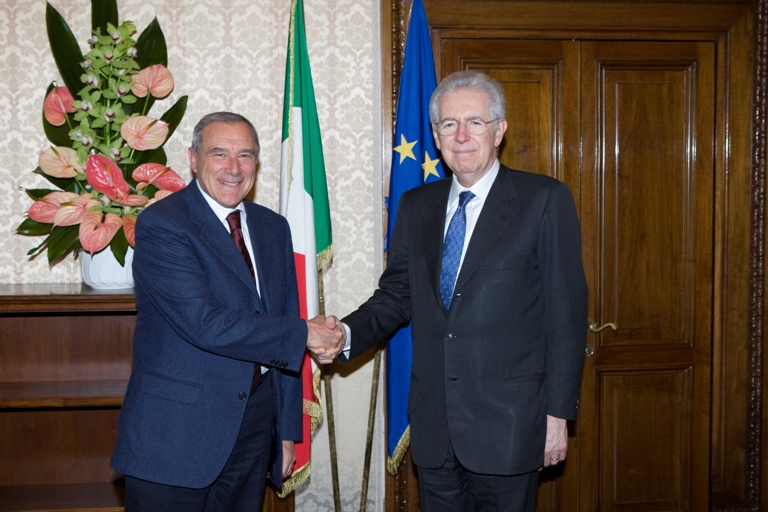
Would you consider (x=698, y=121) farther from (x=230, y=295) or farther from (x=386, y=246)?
(x=230, y=295)

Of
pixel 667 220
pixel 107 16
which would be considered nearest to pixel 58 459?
pixel 107 16

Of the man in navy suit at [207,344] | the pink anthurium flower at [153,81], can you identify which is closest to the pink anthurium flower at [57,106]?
the pink anthurium flower at [153,81]

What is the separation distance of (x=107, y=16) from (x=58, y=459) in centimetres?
192

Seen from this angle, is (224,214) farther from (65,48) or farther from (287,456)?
(65,48)

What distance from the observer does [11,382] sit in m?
3.05

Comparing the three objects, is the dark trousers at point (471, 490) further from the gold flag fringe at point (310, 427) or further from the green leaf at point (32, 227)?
the green leaf at point (32, 227)

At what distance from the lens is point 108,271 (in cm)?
290

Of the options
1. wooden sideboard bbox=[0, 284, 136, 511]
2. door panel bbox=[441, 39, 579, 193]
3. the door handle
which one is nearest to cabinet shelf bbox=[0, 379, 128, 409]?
wooden sideboard bbox=[0, 284, 136, 511]

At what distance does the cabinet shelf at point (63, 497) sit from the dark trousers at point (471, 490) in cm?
136

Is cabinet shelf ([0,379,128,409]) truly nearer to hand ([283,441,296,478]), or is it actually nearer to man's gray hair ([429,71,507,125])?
hand ([283,441,296,478])

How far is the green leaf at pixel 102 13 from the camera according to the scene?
3.07m

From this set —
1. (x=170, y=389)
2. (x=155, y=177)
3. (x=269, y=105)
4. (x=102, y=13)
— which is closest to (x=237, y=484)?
(x=170, y=389)

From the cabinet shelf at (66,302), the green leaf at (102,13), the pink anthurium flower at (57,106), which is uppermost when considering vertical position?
the green leaf at (102,13)

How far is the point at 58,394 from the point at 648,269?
2.67 metres
